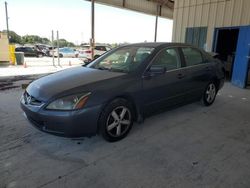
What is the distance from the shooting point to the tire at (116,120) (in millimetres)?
2733

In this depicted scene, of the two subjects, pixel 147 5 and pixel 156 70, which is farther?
pixel 147 5

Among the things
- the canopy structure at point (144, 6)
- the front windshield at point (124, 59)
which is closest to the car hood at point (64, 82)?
the front windshield at point (124, 59)

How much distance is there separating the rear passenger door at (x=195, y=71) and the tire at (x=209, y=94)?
0.61 feet

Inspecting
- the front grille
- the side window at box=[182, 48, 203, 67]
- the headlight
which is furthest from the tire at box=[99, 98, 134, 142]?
the side window at box=[182, 48, 203, 67]

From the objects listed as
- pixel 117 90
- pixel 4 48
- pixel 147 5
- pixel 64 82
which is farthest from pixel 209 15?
pixel 4 48

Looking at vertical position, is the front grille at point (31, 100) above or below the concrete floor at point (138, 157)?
above

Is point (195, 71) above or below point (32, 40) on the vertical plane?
below

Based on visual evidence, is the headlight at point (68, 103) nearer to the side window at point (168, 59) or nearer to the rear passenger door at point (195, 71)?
the side window at point (168, 59)

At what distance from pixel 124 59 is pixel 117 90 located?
1006 mm

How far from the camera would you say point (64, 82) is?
9.48 feet

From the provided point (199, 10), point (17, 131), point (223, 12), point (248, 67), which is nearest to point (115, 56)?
point (17, 131)

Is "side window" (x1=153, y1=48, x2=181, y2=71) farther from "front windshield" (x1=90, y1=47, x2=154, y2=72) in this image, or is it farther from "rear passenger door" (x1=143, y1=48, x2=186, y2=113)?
"front windshield" (x1=90, y1=47, x2=154, y2=72)

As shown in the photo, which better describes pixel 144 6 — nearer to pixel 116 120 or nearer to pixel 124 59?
pixel 124 59

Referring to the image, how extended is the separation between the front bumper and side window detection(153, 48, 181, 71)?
1.39m
